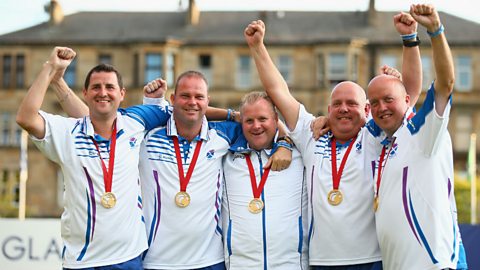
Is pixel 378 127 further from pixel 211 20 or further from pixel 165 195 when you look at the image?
pixel 211 20

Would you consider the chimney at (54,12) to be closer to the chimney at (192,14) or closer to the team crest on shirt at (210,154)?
the chimney at (192,14)

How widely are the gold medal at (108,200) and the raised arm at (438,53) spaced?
9.20 feet

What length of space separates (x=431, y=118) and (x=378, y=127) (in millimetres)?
A: 885

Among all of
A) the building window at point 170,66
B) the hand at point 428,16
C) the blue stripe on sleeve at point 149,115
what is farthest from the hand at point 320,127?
the building window at point 170,66

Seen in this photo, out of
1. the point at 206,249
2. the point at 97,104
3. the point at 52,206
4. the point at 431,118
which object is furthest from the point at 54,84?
the point at 52,206

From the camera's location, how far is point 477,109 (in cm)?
4850

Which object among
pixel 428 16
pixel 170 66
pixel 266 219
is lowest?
pixel 266 219

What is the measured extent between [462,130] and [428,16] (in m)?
43.5

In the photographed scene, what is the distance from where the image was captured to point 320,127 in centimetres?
759

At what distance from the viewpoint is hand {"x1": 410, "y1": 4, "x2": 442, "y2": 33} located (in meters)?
6.34

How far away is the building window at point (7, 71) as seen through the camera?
5003 cm

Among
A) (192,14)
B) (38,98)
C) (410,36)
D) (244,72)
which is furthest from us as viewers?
(192,14)

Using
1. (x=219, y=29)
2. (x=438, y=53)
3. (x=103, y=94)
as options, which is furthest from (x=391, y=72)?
(x=219, y=29)

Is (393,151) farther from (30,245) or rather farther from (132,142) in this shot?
(30,245)
